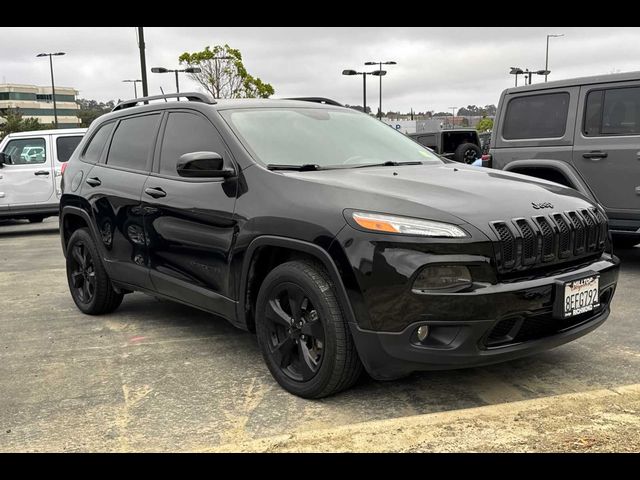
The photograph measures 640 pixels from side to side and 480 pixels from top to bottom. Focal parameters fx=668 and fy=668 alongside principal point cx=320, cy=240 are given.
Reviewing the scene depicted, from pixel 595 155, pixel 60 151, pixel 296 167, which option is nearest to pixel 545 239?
pixel 296 167

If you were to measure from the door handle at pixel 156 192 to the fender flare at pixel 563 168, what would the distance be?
418cm

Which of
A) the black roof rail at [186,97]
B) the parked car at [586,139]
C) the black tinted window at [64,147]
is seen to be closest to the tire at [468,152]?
the black tinted window at [64,147]

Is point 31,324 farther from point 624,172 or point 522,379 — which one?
point 624,172

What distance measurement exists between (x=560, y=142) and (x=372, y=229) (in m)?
4.50

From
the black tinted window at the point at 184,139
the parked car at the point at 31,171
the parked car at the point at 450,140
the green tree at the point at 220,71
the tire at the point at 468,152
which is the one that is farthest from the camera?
the green tree at the point at 220,71

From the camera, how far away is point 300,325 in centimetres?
348

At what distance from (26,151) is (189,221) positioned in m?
9.69

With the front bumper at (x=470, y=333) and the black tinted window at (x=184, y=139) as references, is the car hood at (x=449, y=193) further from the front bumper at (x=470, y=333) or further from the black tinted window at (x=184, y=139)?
the black tinted window at (x=184, y=139)

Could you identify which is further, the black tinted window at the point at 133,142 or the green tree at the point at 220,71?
the green tree at the point at 220,71

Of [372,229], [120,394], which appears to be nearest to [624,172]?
[372,229]

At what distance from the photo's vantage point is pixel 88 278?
5.56 meters

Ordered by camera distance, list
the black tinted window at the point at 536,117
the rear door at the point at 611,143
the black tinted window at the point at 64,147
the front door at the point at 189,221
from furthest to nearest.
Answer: the black tinted window at the point at 64,147 < the black tinted window at the point at 536,117 < the rear door at the point at 611,143 < the front door at the point at 189,221

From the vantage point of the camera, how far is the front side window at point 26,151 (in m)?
12.4
